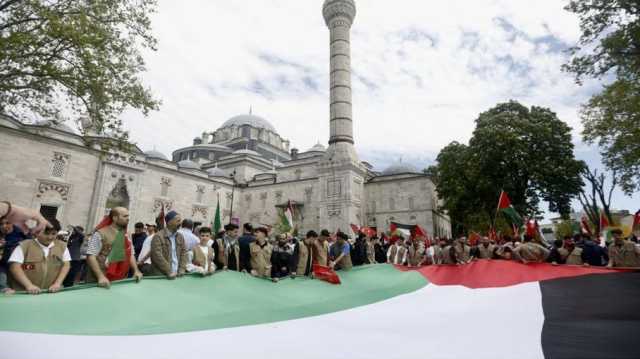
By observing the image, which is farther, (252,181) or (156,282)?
(252,181)

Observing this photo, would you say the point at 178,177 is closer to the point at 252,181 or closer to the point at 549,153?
the point at 252,181

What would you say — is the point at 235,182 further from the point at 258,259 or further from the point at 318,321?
the point at 318,321

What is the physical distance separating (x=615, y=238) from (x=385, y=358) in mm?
7021

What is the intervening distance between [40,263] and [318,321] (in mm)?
3652

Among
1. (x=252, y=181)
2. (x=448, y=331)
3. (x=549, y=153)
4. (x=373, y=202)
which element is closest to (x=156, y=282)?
(x=448, y=331)

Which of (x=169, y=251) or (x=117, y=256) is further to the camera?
(x=169, y=251)

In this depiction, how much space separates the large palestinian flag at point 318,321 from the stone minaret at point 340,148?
24.5m

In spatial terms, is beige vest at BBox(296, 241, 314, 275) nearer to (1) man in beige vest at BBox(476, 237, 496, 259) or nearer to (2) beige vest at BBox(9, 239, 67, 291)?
(2) beige vest at BBox(9, 239, 67, 291)

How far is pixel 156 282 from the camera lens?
4441 millimetres

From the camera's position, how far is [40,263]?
4.21m

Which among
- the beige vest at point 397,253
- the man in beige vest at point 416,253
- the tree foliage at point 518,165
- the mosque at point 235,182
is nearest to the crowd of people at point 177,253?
the man in beige vest at point 416,253

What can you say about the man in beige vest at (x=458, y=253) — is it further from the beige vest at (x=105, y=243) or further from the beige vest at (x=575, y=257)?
the beige vest at (x=105, y=243)

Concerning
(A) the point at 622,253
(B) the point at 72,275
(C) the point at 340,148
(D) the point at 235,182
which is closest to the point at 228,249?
(B) the point at 72,275

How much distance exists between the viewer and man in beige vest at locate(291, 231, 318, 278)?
705cm
